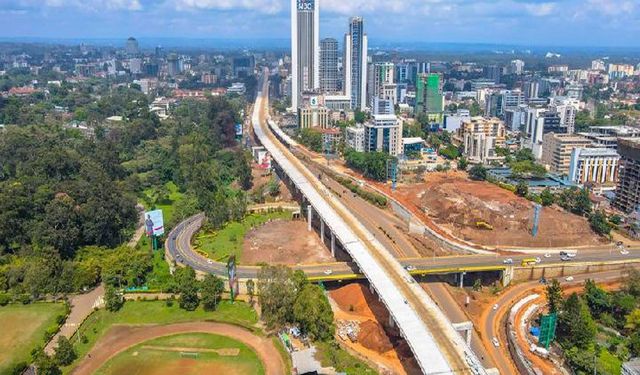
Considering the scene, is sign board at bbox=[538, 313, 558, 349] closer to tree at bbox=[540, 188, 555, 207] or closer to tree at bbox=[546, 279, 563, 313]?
tree at bbox=[546, 279, 563, 313]

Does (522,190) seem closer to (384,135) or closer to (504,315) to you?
(504,315)

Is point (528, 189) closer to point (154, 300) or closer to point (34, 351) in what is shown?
point (154, 300)

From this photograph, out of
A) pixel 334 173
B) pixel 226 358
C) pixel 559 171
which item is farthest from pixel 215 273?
pixel 559 171

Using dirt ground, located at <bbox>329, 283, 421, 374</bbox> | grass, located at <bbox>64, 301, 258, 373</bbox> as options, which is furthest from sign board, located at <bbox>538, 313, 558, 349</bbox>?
grass, located at <bbox>64, 301, 258, 373</bbox>

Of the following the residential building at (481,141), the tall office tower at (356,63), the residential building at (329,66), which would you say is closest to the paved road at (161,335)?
the residential building at (481,141)

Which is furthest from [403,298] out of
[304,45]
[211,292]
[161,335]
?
[304,45]

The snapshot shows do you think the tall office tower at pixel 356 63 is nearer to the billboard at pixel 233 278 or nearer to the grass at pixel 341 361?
the billboard at pixel 233 278

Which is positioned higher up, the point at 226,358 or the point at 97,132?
the point at 97,132
